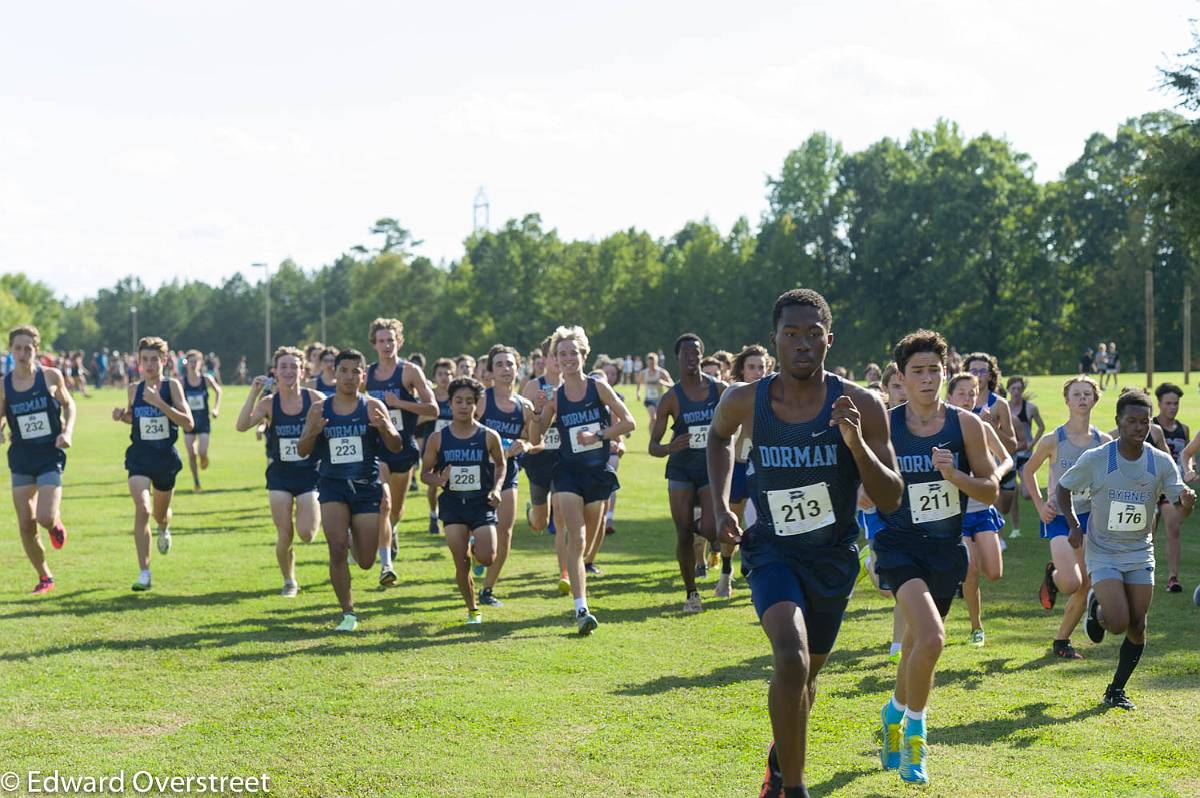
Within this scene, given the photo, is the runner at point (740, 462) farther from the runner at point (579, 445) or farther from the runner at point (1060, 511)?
the runner at point (1060, 511)

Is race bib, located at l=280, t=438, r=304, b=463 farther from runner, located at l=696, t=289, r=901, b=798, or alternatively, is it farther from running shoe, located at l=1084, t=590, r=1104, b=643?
running shoe, located at l=1084, t=590, r=1104, b=643

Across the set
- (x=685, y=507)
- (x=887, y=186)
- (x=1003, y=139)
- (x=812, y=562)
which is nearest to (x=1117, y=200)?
(x=1003, y=139)

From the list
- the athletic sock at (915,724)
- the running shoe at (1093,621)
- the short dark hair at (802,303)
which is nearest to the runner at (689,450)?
the running shoe at (1093,621)

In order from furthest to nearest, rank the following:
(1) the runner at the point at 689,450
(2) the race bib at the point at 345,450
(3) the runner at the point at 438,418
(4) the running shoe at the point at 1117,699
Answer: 1. (3) the runner at the point at 438,418
2. (1) the runner at the point at 689,450
3. (2) the race bib at the point at 345,450
4. (4) the running shoe at the point at 1117,699

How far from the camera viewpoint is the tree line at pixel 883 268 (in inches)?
2921

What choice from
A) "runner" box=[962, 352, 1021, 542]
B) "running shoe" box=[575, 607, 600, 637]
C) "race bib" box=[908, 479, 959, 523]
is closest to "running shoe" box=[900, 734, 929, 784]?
"race bib" box=[908, 479, 959, 523]

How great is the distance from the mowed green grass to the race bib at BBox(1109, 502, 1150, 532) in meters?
1.05

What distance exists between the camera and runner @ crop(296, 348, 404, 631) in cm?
1028

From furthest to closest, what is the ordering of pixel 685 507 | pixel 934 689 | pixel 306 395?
pixel 306 395
pixel 685 507
pixel 934 689

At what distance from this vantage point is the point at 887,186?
8138 centimetres

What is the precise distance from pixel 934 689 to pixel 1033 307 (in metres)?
70.6

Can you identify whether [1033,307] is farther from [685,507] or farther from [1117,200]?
[685,507]

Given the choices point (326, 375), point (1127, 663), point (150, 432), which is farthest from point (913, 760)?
point (326, 375)

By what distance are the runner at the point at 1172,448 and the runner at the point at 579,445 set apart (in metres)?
4.95
